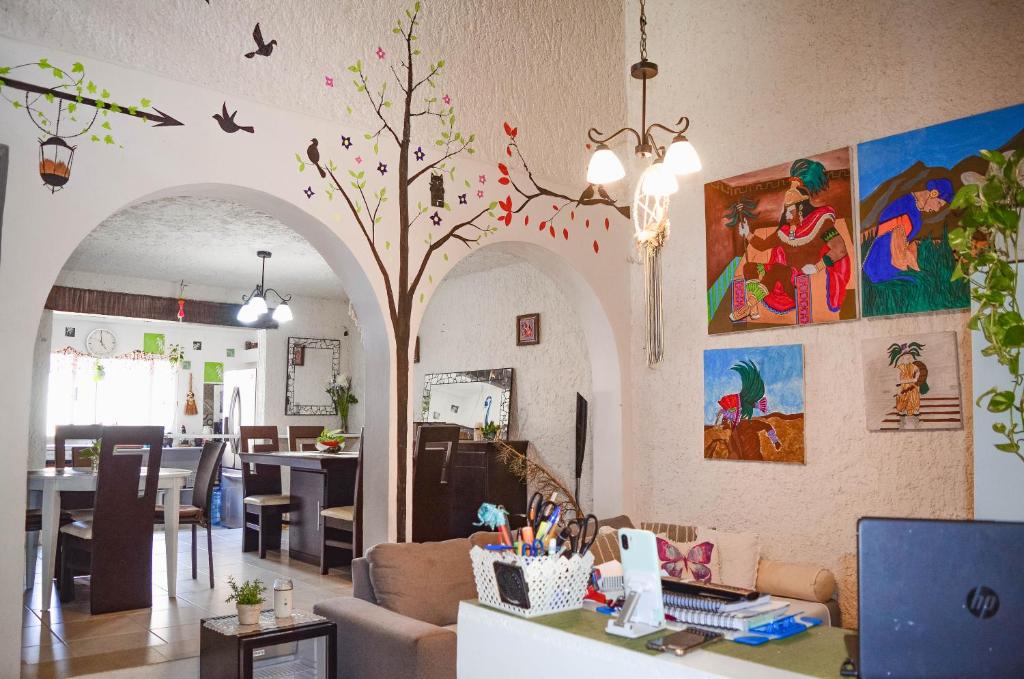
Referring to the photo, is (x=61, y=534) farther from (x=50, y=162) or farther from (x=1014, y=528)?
(x=1014, y=528)

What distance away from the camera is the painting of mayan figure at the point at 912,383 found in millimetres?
4113

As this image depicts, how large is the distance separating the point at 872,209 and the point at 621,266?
6.10 ft

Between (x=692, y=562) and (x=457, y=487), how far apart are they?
9.12 feet

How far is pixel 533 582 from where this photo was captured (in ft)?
6.39

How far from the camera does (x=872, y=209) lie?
14.6ft

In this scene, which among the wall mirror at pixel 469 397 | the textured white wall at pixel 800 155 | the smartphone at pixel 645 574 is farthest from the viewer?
the wall mirror at pixel 469 397

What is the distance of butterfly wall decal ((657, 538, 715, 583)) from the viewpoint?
14.2 ft

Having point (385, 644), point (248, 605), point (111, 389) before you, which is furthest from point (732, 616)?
point (111, 389)

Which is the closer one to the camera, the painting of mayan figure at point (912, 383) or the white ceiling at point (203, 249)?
the painting of mayan figure at point (912, 383)

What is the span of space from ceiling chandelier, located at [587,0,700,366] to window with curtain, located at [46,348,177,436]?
32.8 ft

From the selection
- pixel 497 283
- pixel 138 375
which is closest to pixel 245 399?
pixel 138 375

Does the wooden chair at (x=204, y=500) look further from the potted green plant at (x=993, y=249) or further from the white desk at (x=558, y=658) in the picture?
the potted green plant at (x=993, y=249)

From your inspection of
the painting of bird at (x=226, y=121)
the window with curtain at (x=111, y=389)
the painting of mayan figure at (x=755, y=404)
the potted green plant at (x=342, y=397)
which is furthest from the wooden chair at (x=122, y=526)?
the window with curtain at (x=111, y=389)

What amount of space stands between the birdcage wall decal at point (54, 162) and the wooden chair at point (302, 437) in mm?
5536
